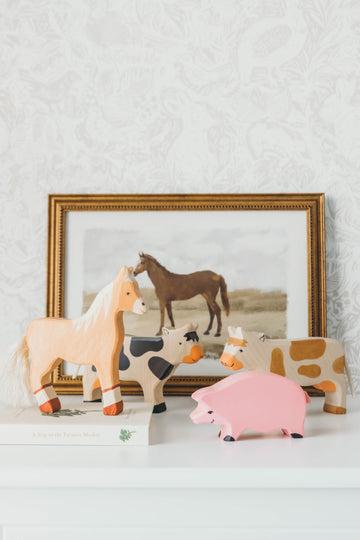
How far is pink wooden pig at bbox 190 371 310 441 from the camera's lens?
0.75m

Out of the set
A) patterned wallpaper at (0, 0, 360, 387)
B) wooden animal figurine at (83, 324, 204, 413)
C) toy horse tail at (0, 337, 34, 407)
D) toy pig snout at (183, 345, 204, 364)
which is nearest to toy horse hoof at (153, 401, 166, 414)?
wooden animal figurine at (83, 324, 204, 413)

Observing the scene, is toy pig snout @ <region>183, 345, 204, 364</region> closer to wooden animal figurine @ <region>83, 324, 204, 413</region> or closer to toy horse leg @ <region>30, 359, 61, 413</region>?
wooden animal figurine @ <region>83, 324, 204, 413</region>

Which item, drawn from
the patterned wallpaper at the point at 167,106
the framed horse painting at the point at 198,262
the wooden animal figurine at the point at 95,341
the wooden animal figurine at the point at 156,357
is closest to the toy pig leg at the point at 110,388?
the wooden animal figurine at the point at 95,341

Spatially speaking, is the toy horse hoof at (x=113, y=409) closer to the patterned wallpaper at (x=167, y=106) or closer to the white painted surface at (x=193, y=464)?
the white painted surface at (x=193, y=464)

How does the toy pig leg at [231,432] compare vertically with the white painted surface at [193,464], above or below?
above

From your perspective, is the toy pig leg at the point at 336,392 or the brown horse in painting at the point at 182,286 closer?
the toy pig leg at the point at 336,392

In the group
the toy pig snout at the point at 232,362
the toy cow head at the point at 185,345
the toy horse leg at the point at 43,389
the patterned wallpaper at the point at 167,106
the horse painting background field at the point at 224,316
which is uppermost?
the patterned wallpaper at the point at 167,106

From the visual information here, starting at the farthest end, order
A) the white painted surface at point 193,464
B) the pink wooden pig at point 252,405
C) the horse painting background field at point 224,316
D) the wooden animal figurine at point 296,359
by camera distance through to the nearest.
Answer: the horse painting background field at point 224,316 → the wooden animal figurine at point 296,359 → the pink wooden pig at point 252,405 → the white painted surface at point 193,464

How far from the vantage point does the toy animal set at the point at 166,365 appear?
2.51ft

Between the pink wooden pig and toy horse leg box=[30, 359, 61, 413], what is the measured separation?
25 cm

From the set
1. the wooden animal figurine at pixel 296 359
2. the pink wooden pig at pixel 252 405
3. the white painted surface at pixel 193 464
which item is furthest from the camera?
the wooden animal figurine at pixel 296 359

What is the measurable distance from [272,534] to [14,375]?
0.51 meters

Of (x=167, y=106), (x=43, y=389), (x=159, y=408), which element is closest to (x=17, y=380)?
(x=43, y=389)

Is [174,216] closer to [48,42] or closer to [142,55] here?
[142,55]
